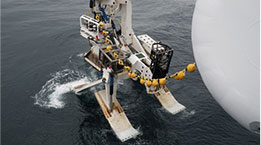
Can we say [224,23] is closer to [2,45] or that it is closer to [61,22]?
[2,45]

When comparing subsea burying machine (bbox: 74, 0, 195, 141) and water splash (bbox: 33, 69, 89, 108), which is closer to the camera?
subsea burying machine (bbox: 74, 0, 195, 141)

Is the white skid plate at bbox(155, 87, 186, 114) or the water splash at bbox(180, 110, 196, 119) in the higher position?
the white skid plate at bbox(155, 87, 186, 114)

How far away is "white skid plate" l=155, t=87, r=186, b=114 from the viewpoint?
24219mm

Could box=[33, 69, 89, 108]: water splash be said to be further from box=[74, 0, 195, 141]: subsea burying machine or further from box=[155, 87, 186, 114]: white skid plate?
box=[155, 87, 186, 114]: white skid plate

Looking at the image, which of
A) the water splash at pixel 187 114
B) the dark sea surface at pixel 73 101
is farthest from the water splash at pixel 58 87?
the water splash at pixel 187 114

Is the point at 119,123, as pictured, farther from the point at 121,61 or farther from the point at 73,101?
the point at 73,101

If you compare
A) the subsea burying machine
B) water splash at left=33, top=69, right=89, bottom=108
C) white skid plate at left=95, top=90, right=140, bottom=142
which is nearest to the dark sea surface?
water splash at left=33, top=69, right=89, bottom=108

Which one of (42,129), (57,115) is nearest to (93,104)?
(57,115)

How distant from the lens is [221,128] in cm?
2244

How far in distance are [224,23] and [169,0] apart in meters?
55.2

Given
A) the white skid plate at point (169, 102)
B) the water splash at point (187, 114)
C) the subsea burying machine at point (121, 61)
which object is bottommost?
the water splash at point (187, 114)

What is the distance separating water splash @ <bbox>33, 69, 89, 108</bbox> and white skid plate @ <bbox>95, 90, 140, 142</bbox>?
6.27 metres

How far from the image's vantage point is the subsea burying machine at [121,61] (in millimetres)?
19203

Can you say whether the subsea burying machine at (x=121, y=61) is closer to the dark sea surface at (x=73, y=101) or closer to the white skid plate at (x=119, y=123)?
the white skid plate at (x=119, y=123)
